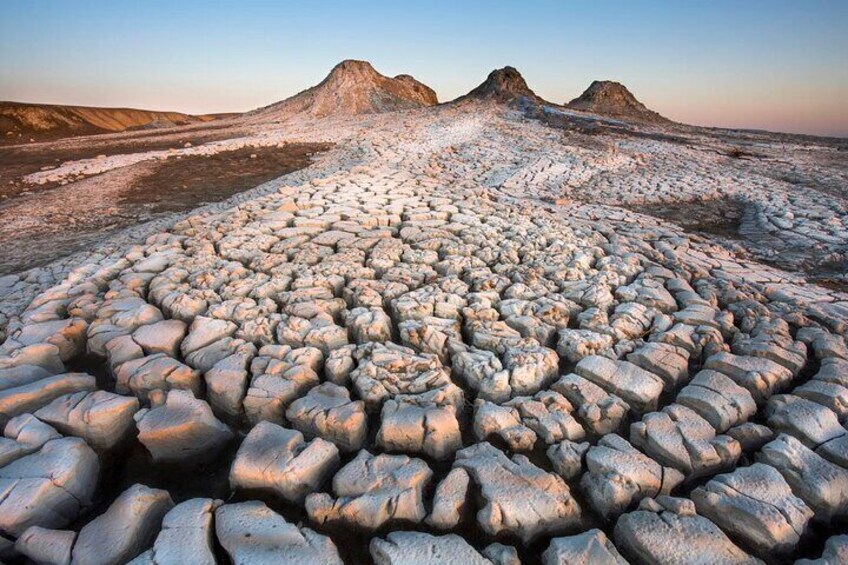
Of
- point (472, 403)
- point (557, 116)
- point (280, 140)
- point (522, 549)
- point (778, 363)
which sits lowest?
point (522, 549)

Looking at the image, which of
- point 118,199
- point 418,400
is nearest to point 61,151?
point 118,199

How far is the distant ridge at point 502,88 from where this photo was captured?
1619 cm

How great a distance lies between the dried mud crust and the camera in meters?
4.62

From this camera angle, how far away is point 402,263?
3.17m

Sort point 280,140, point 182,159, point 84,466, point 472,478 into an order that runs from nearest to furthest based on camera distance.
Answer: point 472,478, point 84,466, point 182,159, point 280,140

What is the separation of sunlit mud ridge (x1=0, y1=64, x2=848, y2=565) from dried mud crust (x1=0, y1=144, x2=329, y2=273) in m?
1.21

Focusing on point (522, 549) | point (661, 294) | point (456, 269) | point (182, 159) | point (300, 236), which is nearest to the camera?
point (522, 549)

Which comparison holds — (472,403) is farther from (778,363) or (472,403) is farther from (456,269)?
(778,363)

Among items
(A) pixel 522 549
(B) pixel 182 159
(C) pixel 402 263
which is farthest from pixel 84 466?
(B) pixel 182 159

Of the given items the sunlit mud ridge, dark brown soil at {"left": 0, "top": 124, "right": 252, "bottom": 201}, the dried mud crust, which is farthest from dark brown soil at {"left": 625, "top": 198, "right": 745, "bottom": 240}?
dark brown soil at {"left": 0, "top": 124, "right": 252, "bottom": 201}

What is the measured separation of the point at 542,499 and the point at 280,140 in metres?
11.3

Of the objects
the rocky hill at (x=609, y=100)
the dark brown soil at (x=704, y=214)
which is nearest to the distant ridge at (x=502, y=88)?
the rocky hill at (x=609, y=100)

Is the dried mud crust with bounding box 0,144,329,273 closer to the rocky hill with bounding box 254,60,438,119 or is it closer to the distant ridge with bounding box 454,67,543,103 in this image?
the distant ridge with bounding box 454,67,543,103

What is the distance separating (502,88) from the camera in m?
16.8
